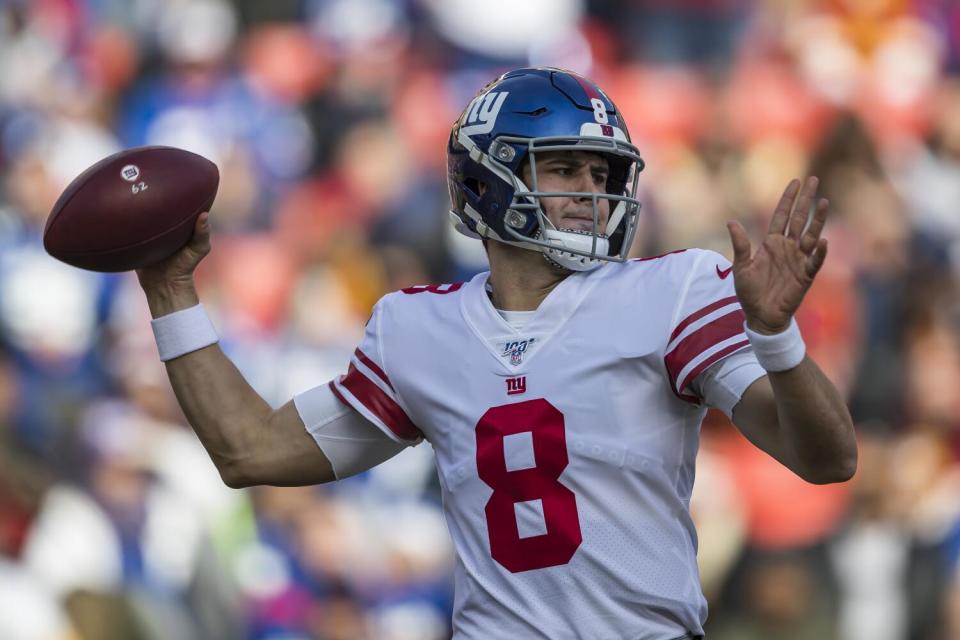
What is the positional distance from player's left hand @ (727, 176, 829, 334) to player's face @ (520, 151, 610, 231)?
469 mm

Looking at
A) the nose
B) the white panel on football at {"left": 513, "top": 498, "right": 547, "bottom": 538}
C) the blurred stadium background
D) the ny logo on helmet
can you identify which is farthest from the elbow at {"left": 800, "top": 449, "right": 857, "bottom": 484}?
the blurred stadium background

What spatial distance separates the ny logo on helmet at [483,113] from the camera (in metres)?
2.74

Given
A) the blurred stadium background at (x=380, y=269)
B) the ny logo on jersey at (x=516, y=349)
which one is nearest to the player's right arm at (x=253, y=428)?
the ny logo on jersey at (x=516, y=349)

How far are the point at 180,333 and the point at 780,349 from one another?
4.06 ft

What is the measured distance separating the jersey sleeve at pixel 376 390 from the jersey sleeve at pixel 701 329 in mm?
571

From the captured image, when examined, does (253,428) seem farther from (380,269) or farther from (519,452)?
(380,269)

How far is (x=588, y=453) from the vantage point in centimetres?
242

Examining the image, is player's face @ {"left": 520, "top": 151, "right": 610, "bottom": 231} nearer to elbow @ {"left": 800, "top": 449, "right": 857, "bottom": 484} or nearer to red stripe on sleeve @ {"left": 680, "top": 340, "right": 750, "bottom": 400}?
red stripe on sleeve @ {"left": 680, "top": 340, "right": 750, "bottom": 400}

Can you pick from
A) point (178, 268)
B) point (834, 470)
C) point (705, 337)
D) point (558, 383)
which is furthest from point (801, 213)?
point (178, 268)

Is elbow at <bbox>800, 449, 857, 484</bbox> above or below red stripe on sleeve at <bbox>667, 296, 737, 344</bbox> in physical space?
below

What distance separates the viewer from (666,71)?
6.59m

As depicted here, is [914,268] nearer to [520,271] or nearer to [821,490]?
[821,490]

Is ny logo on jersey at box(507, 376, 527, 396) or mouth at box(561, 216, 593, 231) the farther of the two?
mouth at box(561, 216, 593, 231)

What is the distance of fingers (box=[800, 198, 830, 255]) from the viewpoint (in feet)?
7.09
